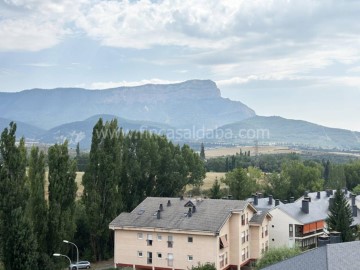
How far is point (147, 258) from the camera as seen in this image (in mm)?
59062

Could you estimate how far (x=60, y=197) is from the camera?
5716 cm

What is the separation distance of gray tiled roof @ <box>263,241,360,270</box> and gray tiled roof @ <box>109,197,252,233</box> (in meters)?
24.5

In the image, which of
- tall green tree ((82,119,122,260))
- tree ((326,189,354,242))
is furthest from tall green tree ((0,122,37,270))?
tree ((326,189,354,242))

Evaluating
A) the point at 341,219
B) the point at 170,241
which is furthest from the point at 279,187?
the point at 170,241

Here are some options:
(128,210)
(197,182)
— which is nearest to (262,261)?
(128,210)

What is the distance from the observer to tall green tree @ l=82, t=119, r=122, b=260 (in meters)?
65.0

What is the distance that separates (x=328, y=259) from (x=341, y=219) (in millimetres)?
33571

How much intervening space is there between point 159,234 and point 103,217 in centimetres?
1019

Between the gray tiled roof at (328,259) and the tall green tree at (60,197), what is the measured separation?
101 feet

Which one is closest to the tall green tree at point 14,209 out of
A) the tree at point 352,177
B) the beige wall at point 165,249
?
the beige wall at point 165,249

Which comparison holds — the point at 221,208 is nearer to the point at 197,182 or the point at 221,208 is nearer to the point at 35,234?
the point at 35,234

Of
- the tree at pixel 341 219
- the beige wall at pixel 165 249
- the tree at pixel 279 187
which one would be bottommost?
the beige wall at pixel 165 249

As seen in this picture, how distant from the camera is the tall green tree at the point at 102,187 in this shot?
6500 cm

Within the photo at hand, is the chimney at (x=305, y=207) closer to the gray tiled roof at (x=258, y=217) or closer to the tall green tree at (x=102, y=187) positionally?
the gray tiled roof at (x=258, y=217)
